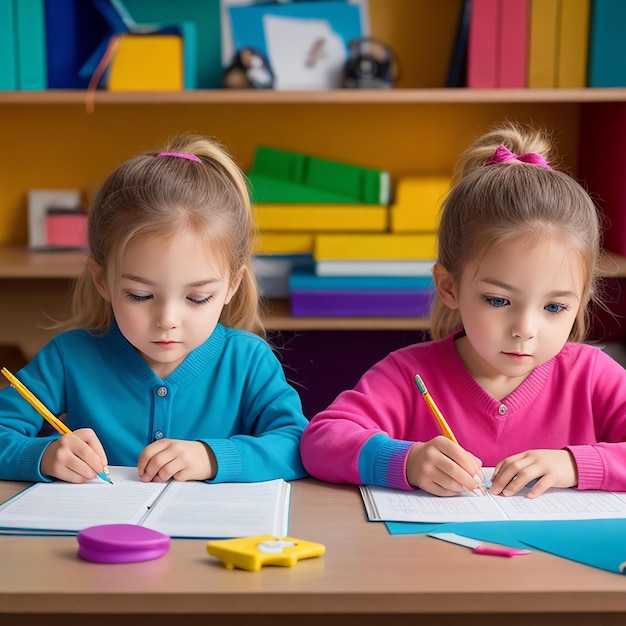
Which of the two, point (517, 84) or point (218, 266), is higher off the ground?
point (517, 84)

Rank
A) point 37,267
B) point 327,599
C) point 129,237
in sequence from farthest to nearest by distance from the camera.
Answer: point 37,267
point 129,237
point 327,599

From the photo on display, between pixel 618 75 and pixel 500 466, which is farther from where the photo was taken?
pixel 618 75

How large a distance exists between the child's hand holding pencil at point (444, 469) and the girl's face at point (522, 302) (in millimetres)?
179

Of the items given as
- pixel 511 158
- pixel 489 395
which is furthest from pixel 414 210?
pixel 489 395

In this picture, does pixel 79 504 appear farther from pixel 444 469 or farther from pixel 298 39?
pixel 298 39

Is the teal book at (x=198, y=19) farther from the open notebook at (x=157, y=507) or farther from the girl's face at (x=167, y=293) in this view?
the open notebook at (x=157, y=507)

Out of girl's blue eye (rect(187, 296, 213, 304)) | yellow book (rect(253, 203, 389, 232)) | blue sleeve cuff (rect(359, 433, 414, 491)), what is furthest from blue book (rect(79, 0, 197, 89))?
blue sleeve cuff (rect(359, 433, 414, 491))

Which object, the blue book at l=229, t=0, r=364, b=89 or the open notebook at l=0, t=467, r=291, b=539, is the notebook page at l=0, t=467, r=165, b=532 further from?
the blue book at l=229, t=0, r=364, b=89

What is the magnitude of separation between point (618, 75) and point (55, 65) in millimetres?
1526

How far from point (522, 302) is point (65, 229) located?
6.47 ft

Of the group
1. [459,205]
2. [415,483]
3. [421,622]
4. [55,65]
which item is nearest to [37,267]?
[55,65]

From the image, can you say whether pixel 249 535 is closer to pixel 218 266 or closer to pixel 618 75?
pixel 218 266

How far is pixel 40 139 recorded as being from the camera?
3033 millimetres

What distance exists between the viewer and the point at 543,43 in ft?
8.53
